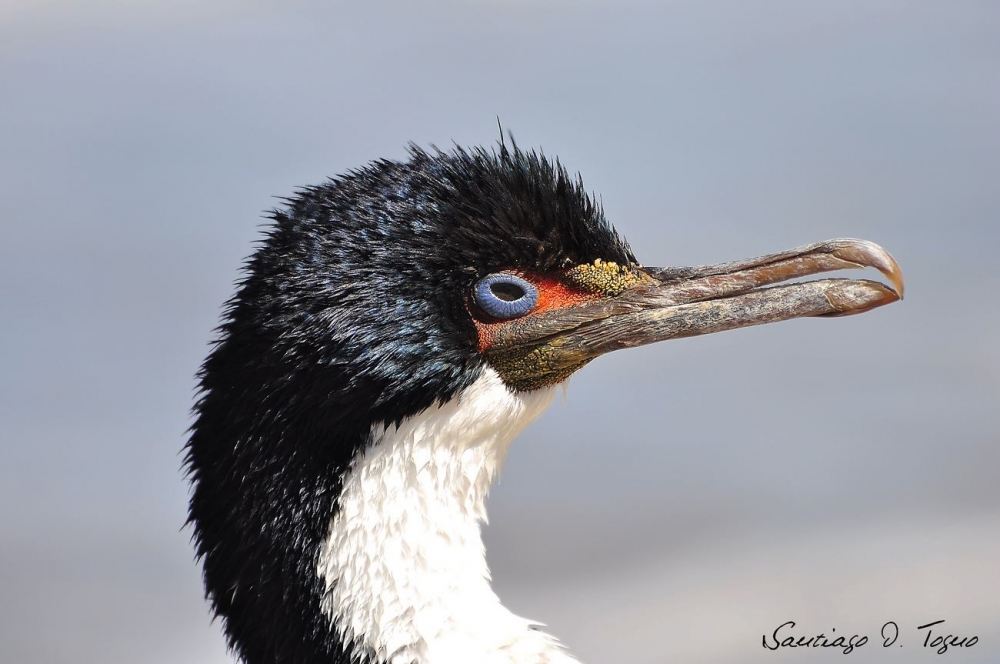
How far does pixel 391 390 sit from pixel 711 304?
85cm

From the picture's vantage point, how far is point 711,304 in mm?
3018

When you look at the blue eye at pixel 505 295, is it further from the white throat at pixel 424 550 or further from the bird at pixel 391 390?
the white throat at pixel 424 550

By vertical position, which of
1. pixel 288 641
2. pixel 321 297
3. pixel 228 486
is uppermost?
pixel 321 297

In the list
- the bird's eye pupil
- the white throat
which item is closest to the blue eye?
the bird's eye pupil

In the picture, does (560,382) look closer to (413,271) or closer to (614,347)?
(614,347)

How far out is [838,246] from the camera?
3070 millimetres

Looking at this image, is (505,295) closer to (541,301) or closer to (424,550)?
(541,301)

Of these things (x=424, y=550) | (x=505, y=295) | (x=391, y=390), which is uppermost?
(x=505, y=295)

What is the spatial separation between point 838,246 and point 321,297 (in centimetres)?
131

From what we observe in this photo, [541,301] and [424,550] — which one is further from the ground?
[541,301]

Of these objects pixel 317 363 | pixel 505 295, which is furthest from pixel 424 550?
pixel 505 295

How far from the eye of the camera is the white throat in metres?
2.71

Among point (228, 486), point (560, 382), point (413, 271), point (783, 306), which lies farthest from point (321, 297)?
point (783, 306)

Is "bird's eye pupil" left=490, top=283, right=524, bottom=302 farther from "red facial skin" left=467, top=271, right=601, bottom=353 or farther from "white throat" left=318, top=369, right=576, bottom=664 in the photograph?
"white throat" left=318, top=369, right=576, bottom=664
